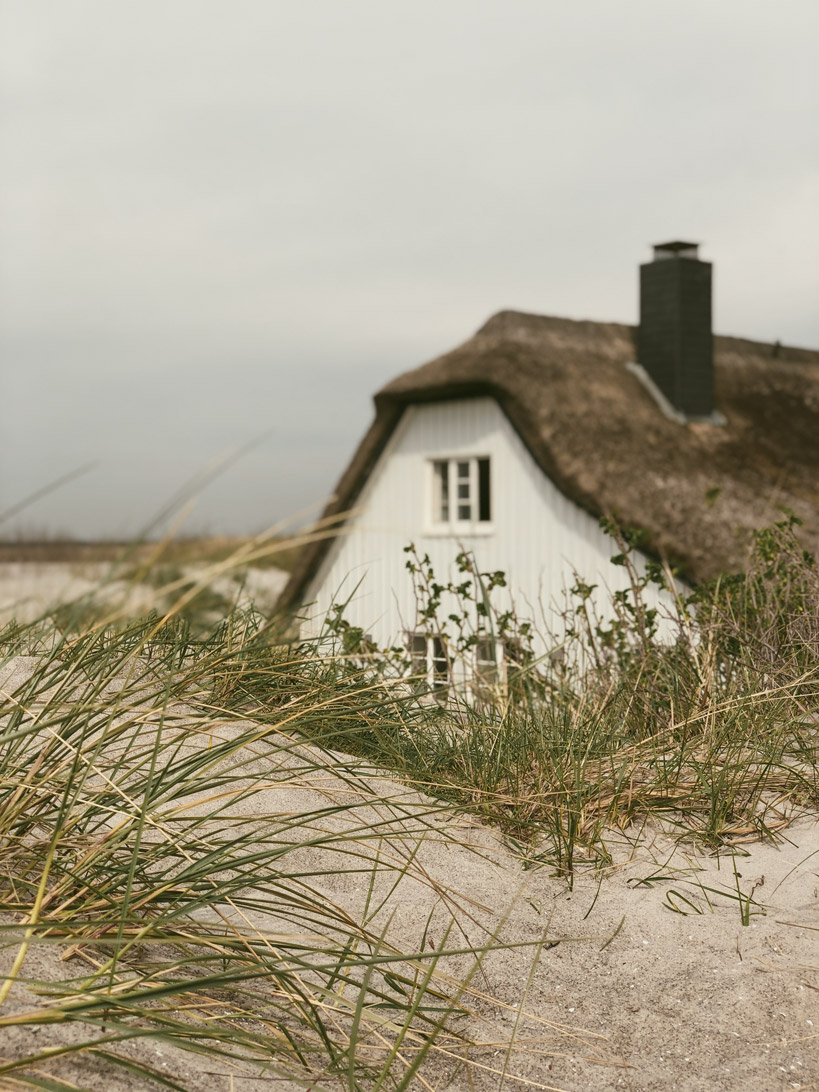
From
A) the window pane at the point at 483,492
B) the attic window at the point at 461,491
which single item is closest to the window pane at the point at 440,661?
the attic window at the point at 461,491

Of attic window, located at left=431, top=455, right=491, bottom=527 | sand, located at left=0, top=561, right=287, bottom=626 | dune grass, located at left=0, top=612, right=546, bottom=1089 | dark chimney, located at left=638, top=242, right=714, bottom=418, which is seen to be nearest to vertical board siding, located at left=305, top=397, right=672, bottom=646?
attic window, located at left=431, top=455, right=491, bottom=527

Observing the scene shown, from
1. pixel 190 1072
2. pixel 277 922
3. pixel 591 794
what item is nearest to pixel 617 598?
pixel 591 794

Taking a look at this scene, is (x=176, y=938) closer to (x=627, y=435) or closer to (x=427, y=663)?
(x=427, y=663)

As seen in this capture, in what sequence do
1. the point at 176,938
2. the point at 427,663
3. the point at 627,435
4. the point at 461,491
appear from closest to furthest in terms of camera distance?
the point at 176,938 < the point at 427,663 < the point at 627,435 < the point at 461,491

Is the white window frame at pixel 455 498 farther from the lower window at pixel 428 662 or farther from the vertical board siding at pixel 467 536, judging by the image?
the lower window at pixel 428 662

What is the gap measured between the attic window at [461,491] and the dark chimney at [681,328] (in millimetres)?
2926

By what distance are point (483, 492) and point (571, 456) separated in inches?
73.1

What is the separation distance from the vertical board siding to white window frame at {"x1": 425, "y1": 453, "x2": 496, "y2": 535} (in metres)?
0.04

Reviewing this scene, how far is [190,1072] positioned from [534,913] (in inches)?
41.9

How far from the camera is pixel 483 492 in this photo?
1386 cm

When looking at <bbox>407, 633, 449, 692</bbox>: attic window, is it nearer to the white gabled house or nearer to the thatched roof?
the white gabled house

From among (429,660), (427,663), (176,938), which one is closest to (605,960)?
(176,938)

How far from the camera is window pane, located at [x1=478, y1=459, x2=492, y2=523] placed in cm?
1358

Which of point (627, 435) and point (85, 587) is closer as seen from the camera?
point (85, 587)
